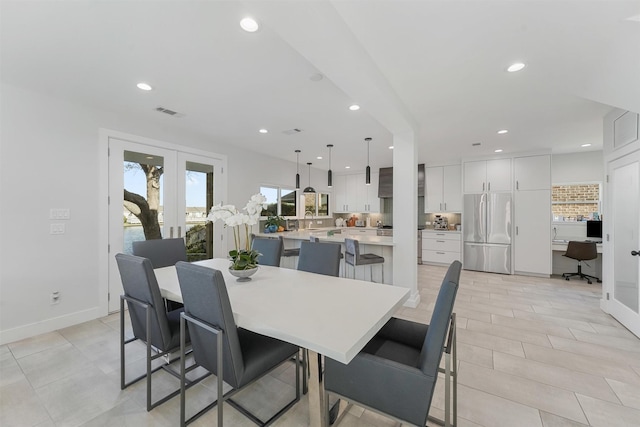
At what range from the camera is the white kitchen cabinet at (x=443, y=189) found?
6312mm

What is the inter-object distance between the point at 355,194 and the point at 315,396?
268 inches

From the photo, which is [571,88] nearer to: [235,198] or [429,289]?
[429,289]

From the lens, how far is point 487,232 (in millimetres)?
5707

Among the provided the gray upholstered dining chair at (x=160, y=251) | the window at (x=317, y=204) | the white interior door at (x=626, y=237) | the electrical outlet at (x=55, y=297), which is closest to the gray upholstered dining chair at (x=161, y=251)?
the gray upholstered dining chair at (x=160, y=251)

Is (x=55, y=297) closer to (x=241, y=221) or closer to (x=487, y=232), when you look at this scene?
(x=241, y=221)

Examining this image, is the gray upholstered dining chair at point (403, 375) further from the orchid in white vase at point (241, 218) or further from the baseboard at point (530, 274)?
the baseboard at point (530, 274)

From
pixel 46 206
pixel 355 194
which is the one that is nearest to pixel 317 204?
pixel 355 194

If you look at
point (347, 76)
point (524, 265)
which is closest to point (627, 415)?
point (347, 76)

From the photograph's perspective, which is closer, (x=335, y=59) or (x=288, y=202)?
(x=335, y=59)

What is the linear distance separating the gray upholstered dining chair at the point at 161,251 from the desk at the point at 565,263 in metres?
6.50

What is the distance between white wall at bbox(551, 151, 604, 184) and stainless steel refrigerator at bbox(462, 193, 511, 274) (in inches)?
47.6

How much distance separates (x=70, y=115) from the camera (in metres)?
3.09

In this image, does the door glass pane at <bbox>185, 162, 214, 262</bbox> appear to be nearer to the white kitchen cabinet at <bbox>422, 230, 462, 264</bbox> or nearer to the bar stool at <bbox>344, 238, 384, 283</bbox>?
the bar stool at <bbox>344, 238, 384, 283</bbox>

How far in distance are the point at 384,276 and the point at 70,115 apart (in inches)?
183
